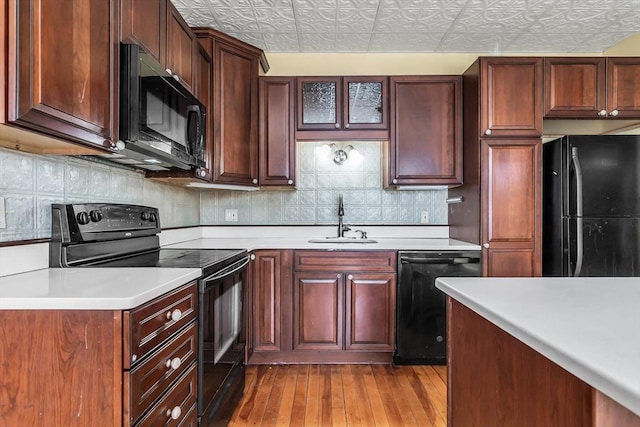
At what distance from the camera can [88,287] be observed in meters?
1.09

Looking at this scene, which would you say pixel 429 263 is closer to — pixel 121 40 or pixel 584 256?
pixel 584 256

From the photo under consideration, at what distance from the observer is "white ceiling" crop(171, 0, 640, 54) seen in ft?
7.88

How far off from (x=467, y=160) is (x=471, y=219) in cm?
44

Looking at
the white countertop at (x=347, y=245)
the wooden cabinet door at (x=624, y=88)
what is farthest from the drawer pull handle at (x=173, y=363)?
the wooden cabinet door at (x=624, y=88)

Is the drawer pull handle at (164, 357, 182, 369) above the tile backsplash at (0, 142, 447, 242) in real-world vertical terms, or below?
below

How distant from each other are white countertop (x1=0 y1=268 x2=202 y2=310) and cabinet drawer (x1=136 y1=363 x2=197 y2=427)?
0.34m

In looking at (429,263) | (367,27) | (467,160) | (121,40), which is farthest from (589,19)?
(121,40)

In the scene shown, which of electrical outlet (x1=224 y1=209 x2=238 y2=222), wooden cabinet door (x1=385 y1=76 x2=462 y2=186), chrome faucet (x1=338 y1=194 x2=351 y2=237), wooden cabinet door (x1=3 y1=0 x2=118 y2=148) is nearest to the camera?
wooden cabinet door (x1=3 y1=0 x2=118 y2=148)

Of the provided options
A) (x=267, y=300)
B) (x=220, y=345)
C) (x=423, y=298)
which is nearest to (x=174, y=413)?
(x=220, y=345)

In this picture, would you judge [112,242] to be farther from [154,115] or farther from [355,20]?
[355,20]

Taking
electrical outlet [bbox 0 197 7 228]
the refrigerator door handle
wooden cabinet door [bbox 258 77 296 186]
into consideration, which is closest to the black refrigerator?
the refrigerator door handle

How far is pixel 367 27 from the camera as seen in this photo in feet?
8.81

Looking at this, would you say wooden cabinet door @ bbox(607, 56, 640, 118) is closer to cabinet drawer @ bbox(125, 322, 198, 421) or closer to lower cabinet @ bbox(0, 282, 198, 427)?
cabinet drawer @ bbox(125, 322, 198, 421)

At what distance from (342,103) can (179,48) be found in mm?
1229
